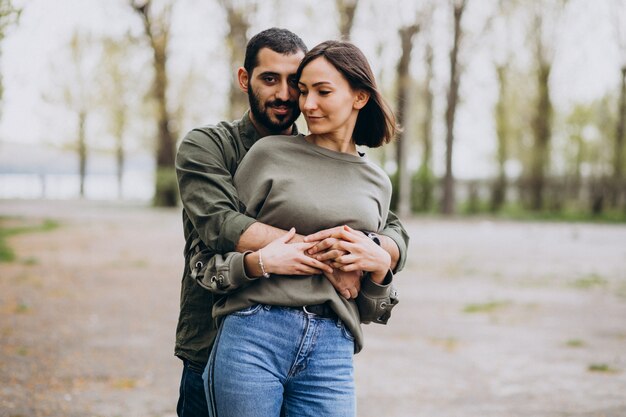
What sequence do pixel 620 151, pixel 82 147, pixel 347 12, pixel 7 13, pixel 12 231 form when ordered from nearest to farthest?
pixel 7 13, pixel 12 231, pixel 347 12, pixel 620 151, pixel 82 147

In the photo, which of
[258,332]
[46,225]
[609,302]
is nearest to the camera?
[258,332]

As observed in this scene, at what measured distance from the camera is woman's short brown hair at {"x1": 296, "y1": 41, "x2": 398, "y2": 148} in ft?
7.91

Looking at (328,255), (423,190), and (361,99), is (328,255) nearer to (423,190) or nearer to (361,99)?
(361,99)

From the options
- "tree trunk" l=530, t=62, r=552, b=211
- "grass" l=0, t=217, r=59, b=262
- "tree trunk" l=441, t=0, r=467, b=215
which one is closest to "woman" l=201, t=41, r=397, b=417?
"grass" l=0, t=217, r=59, b=262

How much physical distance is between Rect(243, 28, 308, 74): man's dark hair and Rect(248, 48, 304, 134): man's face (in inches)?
0.7

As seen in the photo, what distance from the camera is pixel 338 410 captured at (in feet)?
7.77

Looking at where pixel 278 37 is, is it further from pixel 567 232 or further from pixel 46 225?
pixel 567 232

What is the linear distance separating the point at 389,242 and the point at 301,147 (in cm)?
44

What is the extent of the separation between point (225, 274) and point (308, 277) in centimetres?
27

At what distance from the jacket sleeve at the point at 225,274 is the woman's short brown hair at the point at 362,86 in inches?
25.7

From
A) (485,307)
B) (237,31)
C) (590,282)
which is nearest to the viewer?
(485,307)

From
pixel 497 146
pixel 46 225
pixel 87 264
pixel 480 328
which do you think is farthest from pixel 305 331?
pixel 497 146

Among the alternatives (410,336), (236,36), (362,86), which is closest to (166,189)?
(236,36)

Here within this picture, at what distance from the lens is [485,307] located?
31.6 ft
